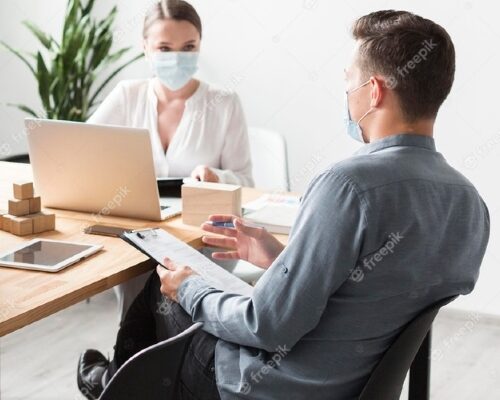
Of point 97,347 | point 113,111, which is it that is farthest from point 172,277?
point 97,347

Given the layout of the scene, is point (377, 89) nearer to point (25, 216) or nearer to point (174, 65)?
point (25, 216)

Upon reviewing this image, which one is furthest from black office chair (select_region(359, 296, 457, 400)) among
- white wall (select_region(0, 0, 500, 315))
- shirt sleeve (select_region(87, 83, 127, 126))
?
white wall (select_region(0, 0, 500, 315))

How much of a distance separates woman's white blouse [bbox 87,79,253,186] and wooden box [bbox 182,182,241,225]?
659 millimetres

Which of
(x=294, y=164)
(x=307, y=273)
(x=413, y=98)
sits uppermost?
(x=413, y=98)

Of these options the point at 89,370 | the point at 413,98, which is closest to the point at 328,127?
the point at 89,370

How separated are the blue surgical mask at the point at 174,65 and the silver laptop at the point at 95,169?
2.28 ft

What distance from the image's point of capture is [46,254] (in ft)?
6.82

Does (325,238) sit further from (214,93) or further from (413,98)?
(214,93)

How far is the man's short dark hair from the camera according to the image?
1.66 m

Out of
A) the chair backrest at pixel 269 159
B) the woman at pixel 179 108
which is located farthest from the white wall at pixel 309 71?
the woman at pixel 179 108

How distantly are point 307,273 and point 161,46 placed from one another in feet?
5.39

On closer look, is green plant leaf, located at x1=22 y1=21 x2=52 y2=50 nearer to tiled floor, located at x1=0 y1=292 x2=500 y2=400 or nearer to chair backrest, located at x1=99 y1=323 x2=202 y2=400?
tiled floor, located at x1=0 y1=292 x2=500 y2=400

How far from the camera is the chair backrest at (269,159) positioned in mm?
3248

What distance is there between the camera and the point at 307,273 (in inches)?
62.7
